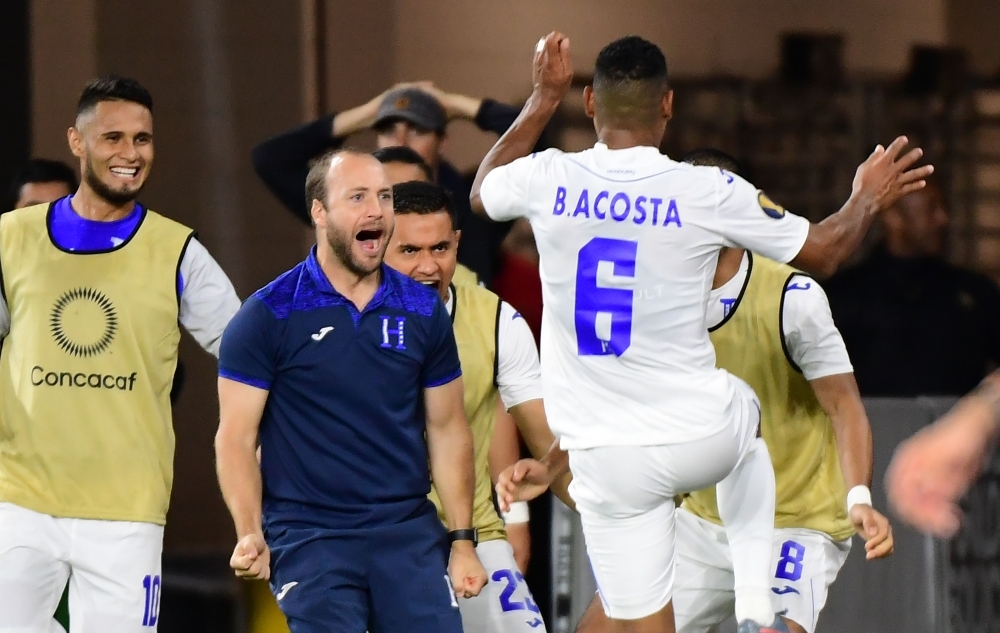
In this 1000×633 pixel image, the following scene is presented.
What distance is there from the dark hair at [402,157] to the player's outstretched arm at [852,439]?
62.1 inches

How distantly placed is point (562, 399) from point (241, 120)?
4380 millimetres

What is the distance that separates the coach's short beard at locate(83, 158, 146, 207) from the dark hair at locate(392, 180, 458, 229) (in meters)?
0.80

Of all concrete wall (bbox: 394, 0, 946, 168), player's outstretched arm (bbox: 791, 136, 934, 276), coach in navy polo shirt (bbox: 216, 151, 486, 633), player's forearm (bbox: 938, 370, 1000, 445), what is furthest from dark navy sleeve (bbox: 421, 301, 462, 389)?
concrete wall (bbox: 394, 0, 946, 168)

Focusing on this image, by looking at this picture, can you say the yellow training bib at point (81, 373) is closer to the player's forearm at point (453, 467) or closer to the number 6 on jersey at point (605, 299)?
the player's forearm at point (453, 467)

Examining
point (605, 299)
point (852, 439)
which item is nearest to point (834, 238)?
point (605, 299)

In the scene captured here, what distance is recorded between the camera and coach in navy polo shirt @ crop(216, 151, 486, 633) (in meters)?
4.02

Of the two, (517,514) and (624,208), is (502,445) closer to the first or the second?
(517,514)

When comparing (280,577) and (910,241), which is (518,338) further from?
(910,241)

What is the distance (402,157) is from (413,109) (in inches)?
23.4

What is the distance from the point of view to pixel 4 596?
4621 mm

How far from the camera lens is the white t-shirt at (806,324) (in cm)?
473

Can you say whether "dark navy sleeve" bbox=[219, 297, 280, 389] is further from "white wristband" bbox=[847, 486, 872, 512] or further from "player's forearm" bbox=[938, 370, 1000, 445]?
"player's forearm" bbox=[938, 370, 1000, 445]

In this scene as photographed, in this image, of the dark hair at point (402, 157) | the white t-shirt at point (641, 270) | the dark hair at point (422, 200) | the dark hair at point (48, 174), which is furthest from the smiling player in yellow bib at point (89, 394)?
the dark hair at point (48, 174)

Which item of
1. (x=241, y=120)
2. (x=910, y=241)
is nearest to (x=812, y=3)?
(x=910, y=241)
